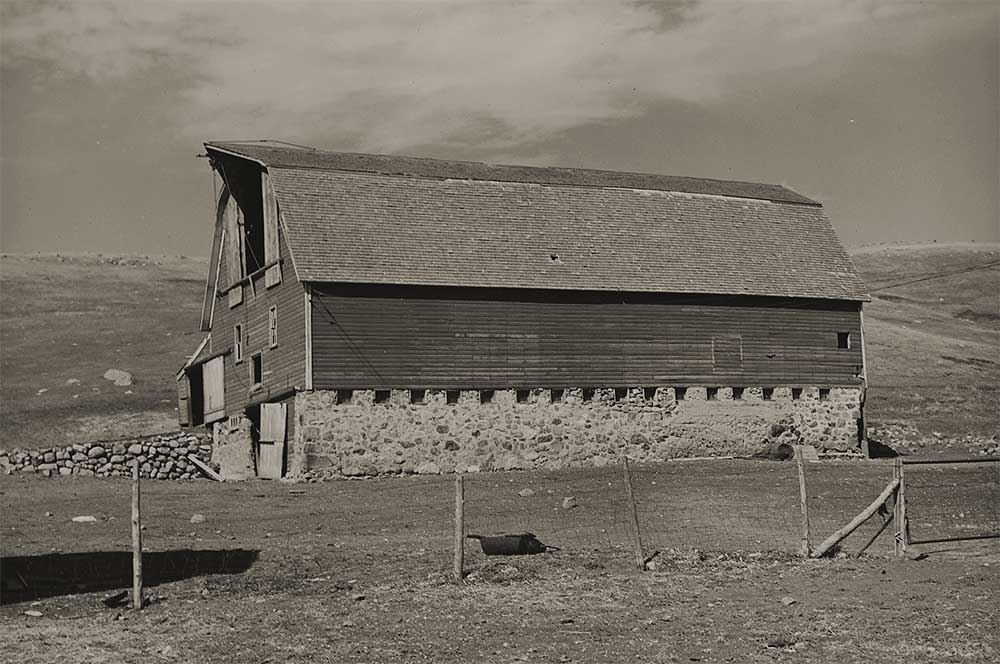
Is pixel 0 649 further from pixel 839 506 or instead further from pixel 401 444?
pixel 401 444

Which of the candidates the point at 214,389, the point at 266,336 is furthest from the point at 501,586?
the point at 214,389

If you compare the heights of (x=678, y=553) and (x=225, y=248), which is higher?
(x=225, y=248)

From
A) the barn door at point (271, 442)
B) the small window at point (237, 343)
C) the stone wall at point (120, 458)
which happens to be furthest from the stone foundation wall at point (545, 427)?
the small window at point (237, 343)

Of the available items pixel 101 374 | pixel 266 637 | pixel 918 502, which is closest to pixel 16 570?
pixel 266 637

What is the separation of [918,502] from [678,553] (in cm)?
885

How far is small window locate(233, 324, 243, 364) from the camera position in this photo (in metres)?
40.3

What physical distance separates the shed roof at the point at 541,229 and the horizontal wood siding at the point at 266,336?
1.49 metres

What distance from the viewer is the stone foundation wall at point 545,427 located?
34.2 meters

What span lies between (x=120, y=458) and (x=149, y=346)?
69.0 ft

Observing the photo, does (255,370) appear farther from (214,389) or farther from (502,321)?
(502,321)

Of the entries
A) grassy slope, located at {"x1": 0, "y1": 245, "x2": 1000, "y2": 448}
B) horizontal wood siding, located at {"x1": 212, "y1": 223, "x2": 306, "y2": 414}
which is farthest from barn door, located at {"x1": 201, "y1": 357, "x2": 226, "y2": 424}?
grassy slope, located at {"x1": 0, "y1": 245, "x2": 1000, "y2": 448}

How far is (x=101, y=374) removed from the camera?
51031mm

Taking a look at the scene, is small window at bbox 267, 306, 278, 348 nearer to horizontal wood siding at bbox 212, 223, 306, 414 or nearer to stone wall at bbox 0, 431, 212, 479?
horizontal wood siding at bbox 212, 223, 306, 414

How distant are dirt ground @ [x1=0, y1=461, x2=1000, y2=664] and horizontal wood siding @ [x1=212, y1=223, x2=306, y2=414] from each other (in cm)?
829
